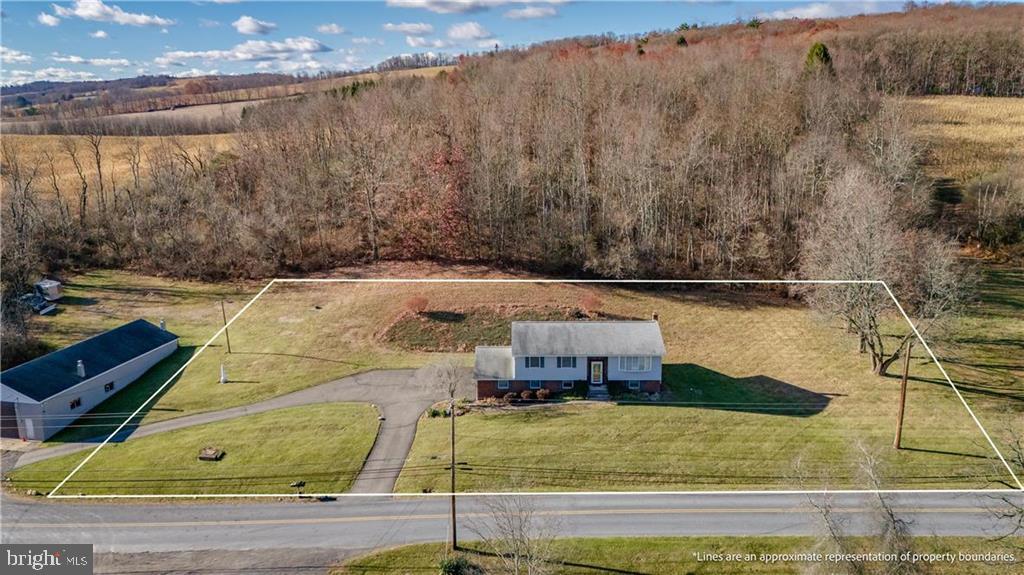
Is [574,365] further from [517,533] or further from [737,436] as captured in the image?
[517,533]

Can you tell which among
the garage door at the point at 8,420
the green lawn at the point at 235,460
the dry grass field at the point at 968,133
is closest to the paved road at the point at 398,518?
the green lawn at the point at 235,460

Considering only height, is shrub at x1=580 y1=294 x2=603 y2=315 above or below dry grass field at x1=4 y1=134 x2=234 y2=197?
below

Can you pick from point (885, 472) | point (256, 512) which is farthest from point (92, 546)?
point (885, 472)

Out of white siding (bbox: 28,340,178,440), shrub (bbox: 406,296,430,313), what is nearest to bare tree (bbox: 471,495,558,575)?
shrub (bbox: 406,296,430,313)

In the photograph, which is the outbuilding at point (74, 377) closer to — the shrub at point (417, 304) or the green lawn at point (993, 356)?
the shrub at point (417, 304)

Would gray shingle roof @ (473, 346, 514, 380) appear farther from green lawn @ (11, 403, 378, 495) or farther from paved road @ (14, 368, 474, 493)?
green lawn @ (11, 403, 378, 495)

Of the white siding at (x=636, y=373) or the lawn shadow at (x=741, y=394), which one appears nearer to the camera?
the lawn shadow at (x=741, y=394)
